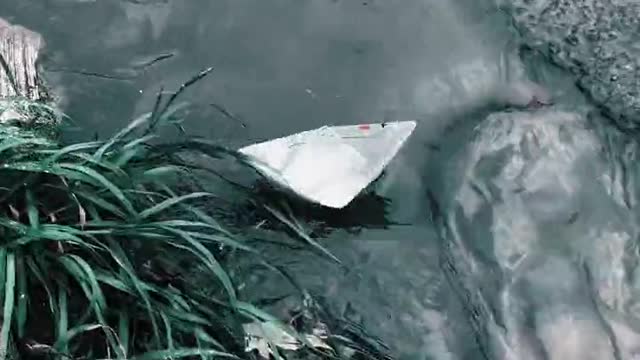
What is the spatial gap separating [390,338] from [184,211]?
0.48 meters

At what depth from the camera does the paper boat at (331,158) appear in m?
2.14

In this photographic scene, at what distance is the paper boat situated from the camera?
2141 millimetres

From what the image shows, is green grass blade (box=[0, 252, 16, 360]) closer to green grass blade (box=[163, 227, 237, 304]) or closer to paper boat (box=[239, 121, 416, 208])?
green grass blade (box=[163, 227, 237, 304])

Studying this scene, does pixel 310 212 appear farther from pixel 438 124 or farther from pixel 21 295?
pixel 21 295

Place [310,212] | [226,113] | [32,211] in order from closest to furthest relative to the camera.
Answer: [32,211] < [310,212] < [226,113]

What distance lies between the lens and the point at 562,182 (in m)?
2.21

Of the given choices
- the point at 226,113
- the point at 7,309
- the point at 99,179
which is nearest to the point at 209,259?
the point at 99,179

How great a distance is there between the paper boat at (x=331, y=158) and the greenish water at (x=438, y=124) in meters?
0.06

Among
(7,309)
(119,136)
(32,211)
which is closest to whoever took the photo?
(7,309)

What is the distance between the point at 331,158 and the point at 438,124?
32 centimetres

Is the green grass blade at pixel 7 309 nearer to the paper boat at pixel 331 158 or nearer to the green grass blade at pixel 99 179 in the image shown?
the green grass blade at pixel 99 179

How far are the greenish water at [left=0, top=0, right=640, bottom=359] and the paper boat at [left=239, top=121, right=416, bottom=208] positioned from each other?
63 millimetres

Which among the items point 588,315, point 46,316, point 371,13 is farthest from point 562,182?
point 46,316

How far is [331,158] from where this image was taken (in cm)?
218
